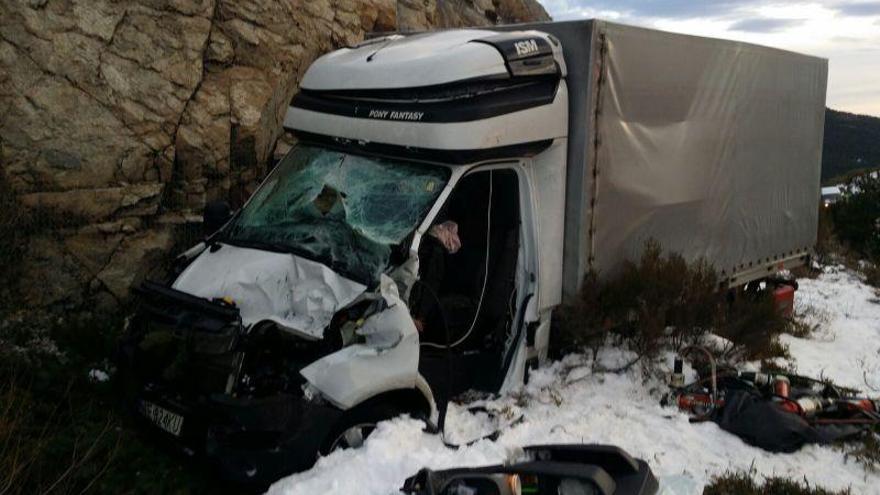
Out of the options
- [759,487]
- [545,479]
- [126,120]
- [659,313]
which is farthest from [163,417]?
[126,120]

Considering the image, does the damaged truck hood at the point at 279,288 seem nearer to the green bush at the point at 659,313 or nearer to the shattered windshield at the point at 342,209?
the shattered windshield at the point at 342,209

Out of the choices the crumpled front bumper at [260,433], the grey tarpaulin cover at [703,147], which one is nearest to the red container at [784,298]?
the grey tarpaulin cover at [703,147]

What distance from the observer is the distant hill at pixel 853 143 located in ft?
165

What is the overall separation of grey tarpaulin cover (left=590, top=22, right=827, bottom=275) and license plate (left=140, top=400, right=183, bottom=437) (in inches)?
128

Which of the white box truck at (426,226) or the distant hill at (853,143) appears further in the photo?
the distant hill at (853,143)

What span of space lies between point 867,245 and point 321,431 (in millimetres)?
14272

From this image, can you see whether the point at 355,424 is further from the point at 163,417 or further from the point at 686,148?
the point at 686,148

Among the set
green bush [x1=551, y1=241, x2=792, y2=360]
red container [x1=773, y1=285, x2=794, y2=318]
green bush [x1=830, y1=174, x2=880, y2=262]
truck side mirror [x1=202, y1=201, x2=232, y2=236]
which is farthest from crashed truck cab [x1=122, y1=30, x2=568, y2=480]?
green bush [x1=830, y1=174, x2=880, y2=262]

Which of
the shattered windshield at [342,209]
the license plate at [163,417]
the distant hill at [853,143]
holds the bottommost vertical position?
the distant hill at [853,143]

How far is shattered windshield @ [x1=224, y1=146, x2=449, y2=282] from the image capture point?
15.4ft

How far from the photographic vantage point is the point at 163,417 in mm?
4098

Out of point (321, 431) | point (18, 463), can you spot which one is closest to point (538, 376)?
point (321, 431)

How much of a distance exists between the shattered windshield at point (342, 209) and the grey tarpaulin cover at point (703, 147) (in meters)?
1.60

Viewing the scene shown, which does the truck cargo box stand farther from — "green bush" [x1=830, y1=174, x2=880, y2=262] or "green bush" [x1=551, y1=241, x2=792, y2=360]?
"green bush" [x1=830, y1=174, x2=880, y2=262]
